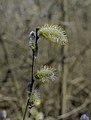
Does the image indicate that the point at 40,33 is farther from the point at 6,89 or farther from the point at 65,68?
the point at 6,89

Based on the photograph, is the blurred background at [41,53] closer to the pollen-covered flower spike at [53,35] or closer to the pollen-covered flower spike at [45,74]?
the pollen-covered flower spike at [45,74]

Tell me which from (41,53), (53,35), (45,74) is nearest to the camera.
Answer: (53,35)

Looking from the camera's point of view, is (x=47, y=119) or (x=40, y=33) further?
(x=47, y=119)

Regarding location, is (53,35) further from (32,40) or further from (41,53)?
(41,53)

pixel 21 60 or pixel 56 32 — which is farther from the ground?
pixel 56 32

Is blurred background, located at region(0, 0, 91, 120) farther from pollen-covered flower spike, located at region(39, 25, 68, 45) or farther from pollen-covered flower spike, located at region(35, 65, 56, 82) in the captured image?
pollen-covered flower spike, located at region(39, 25, 68, 45)

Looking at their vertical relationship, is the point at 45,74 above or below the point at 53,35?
below

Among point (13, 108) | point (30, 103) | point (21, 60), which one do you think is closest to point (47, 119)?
point (13, 108)

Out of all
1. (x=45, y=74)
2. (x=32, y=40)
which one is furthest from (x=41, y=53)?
(x=32, y=40)
